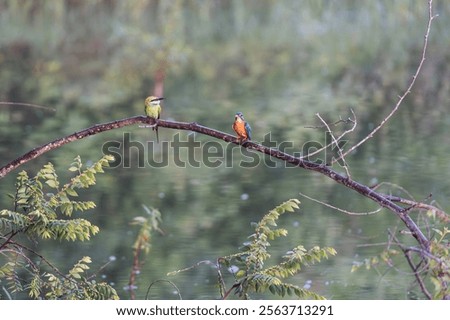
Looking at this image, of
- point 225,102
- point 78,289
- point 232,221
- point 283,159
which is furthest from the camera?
point 225,102

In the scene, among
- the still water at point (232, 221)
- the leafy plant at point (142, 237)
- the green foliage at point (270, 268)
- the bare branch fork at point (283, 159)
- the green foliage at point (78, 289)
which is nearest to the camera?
the bare branch fork at point (283, 159)

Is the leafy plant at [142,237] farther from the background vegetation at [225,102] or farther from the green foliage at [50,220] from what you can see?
the green foliage at [50,220]

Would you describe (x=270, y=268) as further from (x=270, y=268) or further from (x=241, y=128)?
(x=241, y=128)

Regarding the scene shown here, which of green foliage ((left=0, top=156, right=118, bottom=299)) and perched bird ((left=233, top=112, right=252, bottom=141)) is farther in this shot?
perched bird ((left=233, top=112, right=252, bottom=141))

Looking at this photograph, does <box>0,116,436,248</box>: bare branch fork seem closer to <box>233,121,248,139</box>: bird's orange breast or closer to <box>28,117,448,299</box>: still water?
<box>233,121,248,139</box>: bird's orange breast

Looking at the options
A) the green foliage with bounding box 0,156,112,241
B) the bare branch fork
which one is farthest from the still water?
the bare branch fork

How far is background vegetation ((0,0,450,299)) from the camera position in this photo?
4762 millimetres

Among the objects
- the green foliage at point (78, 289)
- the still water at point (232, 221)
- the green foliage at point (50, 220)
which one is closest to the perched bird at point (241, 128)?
Answer: the green foliage at point (50, 220)

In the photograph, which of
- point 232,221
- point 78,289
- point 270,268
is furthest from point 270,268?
point 232,221

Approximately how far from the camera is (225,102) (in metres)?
6.60

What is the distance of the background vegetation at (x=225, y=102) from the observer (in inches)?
187
